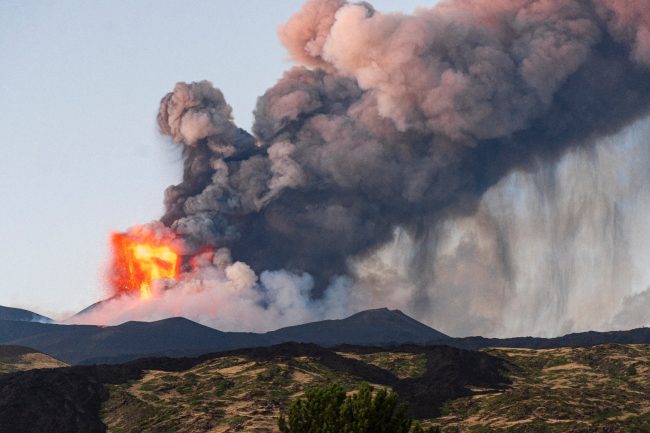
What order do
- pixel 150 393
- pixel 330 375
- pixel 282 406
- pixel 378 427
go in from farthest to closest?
1. pixel 330 375
2. pixel 150 393
3. pixel 282 406
4. pixel 378 427

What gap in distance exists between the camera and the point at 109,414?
170875 millimetres

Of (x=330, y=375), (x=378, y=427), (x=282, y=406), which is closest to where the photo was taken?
(x=378, y=427)

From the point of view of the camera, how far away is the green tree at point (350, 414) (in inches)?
2835

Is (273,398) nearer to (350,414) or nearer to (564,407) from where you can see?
(564,407)

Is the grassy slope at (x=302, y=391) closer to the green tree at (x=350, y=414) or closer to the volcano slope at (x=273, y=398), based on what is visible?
the volcano slope at (x=273, y=398)

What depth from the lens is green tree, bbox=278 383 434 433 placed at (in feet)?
236

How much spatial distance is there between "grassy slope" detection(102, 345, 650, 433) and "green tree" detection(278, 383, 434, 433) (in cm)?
Result: 7495

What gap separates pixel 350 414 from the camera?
73.1 metres

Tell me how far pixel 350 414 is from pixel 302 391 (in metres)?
108

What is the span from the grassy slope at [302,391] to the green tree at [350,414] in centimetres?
7495

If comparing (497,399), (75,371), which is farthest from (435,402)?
(75,371)

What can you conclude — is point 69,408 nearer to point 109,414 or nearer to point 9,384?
point 109,414

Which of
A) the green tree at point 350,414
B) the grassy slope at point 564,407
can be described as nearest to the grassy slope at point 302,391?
the grassy slope at point 564,407

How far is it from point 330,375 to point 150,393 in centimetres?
3404
